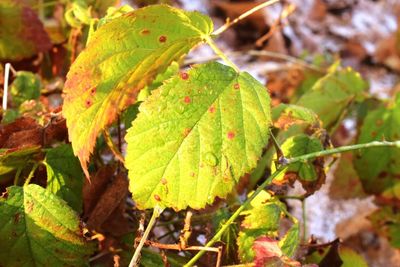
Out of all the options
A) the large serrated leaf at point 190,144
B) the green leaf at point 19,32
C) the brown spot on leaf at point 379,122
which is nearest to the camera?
the large serrated leaf at point 190,144

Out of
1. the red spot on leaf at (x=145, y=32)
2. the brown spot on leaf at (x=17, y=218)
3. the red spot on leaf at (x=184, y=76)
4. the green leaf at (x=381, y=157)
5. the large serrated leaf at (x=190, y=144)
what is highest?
the red spot on leaf at (x=145, y=32)

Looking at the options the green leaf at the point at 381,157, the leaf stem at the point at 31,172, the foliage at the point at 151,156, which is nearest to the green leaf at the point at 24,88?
the foliage at the point at 151,156

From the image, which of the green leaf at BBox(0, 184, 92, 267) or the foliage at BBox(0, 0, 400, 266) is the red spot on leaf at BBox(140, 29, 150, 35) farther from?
the green leaf at BBox(0, 184, 92, 267)

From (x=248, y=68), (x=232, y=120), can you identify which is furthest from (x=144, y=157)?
(x=248, y=68)

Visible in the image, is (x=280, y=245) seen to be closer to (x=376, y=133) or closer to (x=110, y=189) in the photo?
(x=110, y=189)

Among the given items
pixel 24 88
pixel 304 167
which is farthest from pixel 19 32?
pixel 304 167

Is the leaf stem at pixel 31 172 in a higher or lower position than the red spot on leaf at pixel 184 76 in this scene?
lower

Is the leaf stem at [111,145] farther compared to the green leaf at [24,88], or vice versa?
the green leaf at [24,88]

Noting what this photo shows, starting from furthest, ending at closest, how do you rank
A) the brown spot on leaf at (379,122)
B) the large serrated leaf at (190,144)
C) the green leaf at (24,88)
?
the brown spot on leaf at (379,122), the green leaf at (24,88), the large serrated leaf at (190,144)

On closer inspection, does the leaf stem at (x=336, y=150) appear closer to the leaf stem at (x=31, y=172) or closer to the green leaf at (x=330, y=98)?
the leaf stem at (x=31, y=172)
